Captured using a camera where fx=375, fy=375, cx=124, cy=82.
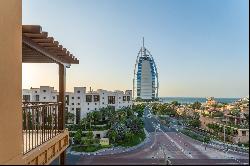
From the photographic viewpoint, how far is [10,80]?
3.61 meters

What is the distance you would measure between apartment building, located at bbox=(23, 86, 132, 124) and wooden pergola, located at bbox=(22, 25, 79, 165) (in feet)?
104

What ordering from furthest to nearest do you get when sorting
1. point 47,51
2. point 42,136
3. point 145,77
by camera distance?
point 145,77 → point 47,51 → point 42,136

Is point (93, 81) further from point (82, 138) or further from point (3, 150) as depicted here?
point (3, 150)

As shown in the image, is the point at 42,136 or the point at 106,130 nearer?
the point at 42,136

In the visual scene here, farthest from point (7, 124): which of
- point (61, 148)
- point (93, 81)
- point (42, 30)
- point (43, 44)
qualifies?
point (93, 81)

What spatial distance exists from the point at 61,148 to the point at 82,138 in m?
28.1

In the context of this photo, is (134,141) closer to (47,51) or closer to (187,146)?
(187,146)

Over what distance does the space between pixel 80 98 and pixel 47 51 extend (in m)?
38.4

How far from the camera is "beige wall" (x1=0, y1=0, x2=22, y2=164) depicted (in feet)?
11.1

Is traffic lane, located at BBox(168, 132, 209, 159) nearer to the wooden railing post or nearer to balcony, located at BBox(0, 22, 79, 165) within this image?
the wooden railing post

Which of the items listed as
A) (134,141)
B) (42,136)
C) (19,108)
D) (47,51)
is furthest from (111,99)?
(19,108)

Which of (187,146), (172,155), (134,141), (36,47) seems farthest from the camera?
(134,141)

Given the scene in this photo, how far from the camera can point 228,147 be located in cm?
3644

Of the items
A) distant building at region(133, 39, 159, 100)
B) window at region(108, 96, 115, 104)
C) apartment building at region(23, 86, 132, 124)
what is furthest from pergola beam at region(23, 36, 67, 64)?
distant building at region(133, 39, 159, 100)
